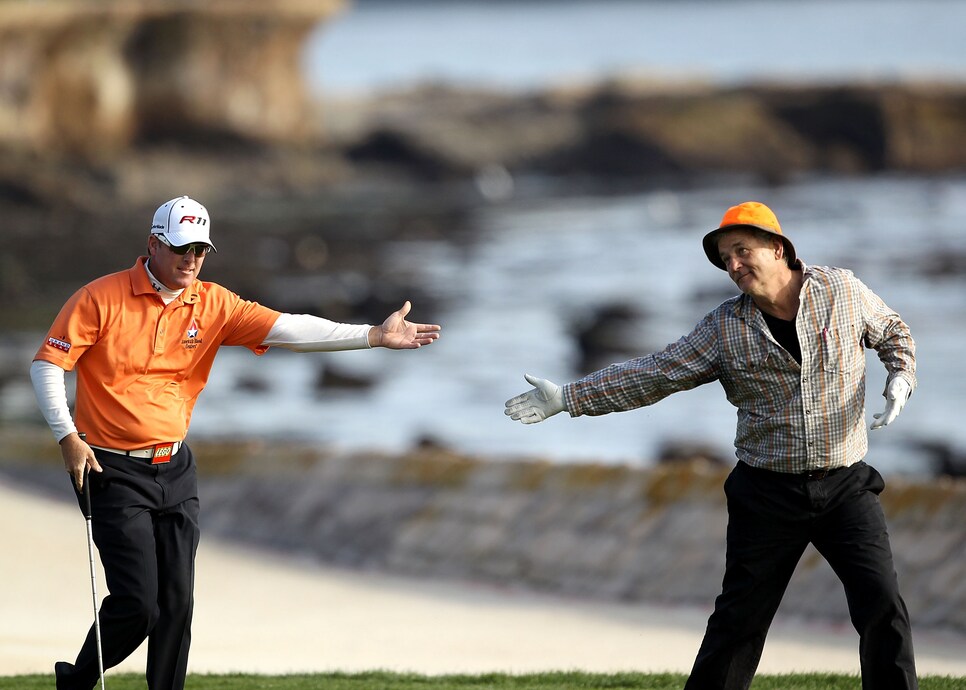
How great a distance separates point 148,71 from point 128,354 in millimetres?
88037

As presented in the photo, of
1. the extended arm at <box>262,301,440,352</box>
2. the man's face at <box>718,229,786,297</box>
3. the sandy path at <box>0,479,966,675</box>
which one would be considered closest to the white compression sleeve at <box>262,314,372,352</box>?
the extended arm at <box>262,301,440,352</box>

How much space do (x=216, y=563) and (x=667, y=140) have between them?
9516cm

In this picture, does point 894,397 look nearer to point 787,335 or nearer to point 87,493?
point 787,335

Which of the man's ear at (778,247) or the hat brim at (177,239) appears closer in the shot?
the man's ear at (778,247)

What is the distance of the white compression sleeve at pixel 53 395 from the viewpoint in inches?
240

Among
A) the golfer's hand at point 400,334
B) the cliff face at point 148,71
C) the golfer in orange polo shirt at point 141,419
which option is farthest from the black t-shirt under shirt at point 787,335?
the cliff face at point 148,71

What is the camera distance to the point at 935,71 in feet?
474

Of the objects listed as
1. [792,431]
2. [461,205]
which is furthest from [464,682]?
[461,205]

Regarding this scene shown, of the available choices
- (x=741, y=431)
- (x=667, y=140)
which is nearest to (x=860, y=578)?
(x=741, y=431)

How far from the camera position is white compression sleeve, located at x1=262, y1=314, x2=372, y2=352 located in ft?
21.8

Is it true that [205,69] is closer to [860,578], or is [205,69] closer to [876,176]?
[876,176]

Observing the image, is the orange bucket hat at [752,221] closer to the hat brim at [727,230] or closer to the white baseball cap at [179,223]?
the hat brim at [727,230]

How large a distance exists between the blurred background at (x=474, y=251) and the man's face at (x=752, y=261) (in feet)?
16.4

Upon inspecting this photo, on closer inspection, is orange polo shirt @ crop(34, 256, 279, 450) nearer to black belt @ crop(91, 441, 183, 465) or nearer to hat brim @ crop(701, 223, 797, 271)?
black belt @ crop(91, 441, 183, 465)
